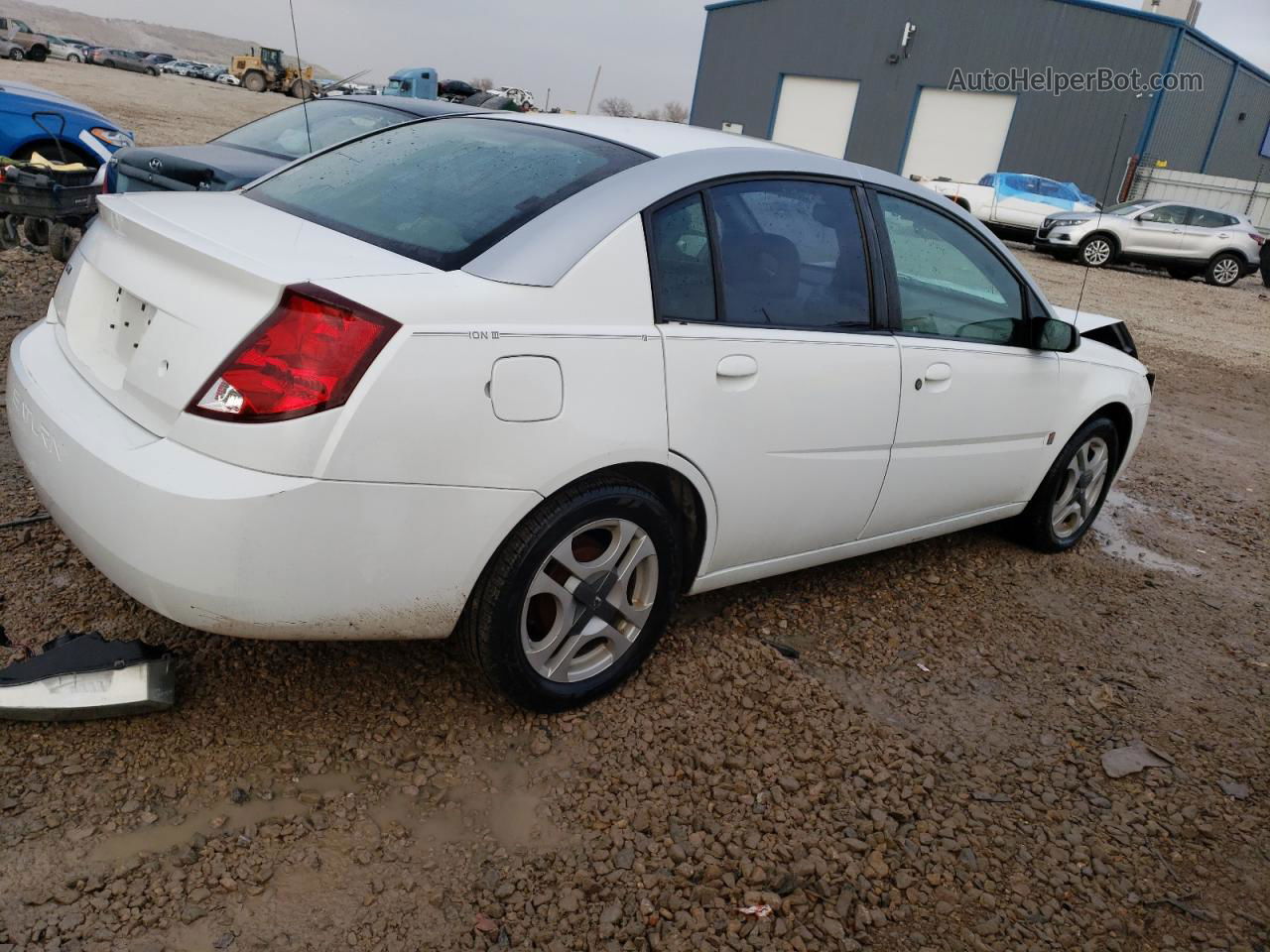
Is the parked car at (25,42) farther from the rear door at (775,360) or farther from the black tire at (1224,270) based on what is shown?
the rear door at (775,360)

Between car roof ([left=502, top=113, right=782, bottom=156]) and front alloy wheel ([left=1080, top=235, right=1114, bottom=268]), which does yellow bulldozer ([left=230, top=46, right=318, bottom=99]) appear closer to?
front alloy wheel ([left=1080, top=235, right=1114, bottom=268])

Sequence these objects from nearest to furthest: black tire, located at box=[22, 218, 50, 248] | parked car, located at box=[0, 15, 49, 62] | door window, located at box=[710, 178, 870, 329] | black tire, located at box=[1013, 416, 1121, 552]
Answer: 1. door window, located at box=[710, 178, 870, 329]
2. black tire, located at box=[1013, 416, 1121, 552]
3. black tire, located at box=[22, 218, 50, 248]
4. parked car, located at box=[0, 15, 49, 62]

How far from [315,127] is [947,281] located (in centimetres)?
513

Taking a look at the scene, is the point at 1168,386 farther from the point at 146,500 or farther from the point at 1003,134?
the point at 1003,134

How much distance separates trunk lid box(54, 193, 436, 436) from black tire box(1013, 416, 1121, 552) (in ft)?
10.3

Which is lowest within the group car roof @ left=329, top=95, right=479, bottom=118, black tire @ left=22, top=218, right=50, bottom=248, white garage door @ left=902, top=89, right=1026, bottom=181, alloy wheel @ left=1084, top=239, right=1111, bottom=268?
black tire @ left=22, top=218, right=50, bottom=248

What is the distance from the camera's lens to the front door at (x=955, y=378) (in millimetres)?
3449

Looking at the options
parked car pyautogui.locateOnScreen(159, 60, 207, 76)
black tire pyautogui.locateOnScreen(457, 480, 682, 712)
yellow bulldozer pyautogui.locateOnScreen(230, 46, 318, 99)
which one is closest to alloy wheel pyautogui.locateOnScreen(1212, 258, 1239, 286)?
black tire pyautogui.locateOnScreen(457, 480, 682, 712)

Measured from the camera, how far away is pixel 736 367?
9.26 feet

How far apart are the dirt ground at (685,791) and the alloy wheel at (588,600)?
19 centimetres

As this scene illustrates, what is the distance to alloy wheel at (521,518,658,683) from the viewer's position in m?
2.67

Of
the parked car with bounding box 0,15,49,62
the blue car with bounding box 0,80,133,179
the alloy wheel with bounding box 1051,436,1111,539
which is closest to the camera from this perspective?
the alloy wheel with bounding box 1051,436,1111,539

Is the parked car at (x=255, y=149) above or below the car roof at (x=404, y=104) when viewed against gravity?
below

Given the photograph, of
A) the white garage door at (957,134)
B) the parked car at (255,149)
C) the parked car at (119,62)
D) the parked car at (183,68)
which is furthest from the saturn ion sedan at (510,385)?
the parked car at (183,68)
